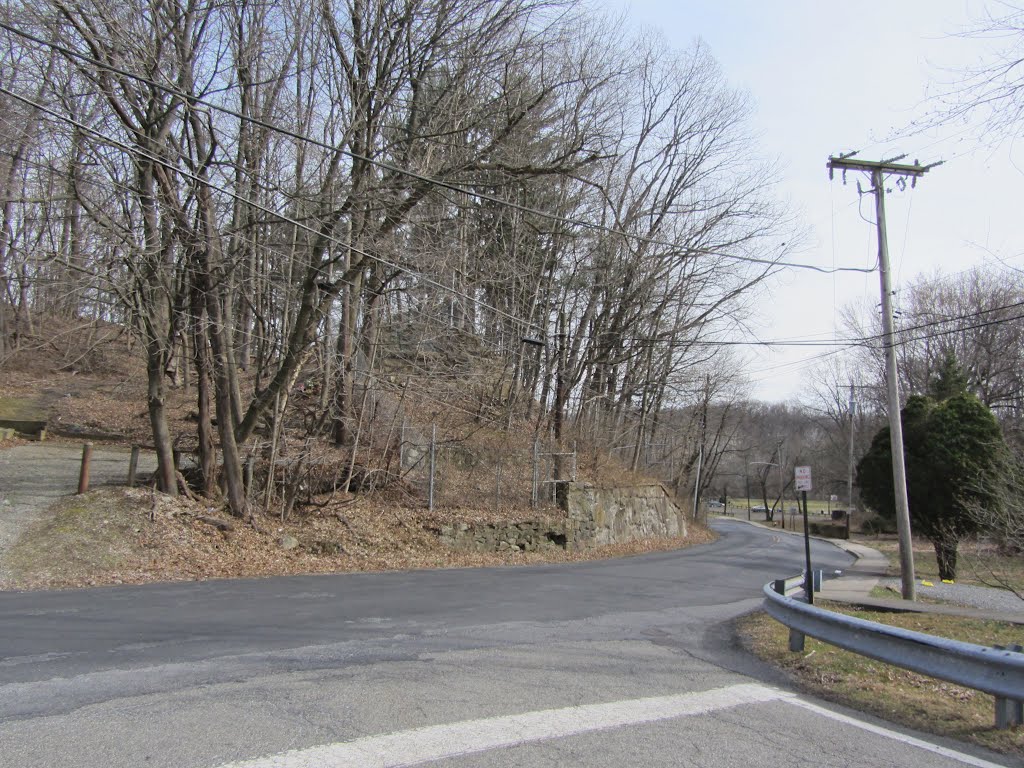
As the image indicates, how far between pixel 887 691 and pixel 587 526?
16973mm

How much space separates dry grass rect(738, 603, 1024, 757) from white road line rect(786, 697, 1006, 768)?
0.31 metres

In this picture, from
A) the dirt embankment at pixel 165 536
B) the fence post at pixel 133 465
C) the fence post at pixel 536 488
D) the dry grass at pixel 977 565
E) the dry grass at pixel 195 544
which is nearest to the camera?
the dry grass at pixel 195 544

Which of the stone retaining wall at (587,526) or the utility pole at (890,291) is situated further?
the stone retaining wall at (587,526)

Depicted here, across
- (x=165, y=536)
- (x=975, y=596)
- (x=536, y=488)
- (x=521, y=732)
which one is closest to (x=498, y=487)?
(x=536, y=488)

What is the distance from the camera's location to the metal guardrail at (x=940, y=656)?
5.12 m

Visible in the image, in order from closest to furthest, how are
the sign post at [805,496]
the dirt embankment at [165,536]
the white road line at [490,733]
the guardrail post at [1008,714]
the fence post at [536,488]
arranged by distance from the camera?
the white road line at [490,733]
the guardrail post at [1008,714]
the sign post at [805,496]
the dirt embankment at [165,536]
the fence post at [536,488]

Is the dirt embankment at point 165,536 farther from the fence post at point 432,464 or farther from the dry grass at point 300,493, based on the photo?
the fence post at point 432,464

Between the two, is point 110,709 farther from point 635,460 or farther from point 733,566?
point 635,460

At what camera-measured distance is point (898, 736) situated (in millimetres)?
5242

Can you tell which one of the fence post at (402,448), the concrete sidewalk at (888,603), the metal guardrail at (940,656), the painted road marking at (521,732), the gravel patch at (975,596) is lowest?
the gravel patch at (975,596)

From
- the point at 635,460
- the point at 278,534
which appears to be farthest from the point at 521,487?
the point at 635,460

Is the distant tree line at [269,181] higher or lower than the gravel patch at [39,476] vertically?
higher

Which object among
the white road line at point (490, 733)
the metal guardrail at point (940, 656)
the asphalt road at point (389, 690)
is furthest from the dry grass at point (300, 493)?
the metal guardrail at point (940, 656)

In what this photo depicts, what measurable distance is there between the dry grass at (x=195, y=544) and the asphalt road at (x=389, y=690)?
6.45ft
